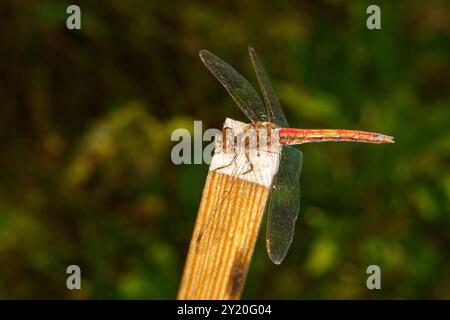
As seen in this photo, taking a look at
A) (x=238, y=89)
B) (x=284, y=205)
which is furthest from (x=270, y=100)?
(x=284, y=205)

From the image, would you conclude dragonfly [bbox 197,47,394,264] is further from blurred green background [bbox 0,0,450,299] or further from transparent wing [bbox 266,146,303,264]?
blurred green background [bbox 0,0,450,299]

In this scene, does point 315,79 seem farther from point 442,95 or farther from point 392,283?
point 392,283

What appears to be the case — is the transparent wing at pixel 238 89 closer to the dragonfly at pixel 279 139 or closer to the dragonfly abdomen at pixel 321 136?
the dragonfly at pixel 279 139

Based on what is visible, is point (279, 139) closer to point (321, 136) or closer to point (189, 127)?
point (321, 136)

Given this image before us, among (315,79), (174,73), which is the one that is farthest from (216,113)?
(315,79)

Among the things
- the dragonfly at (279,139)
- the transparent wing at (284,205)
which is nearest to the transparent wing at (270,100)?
the dragonfly at (279,139)

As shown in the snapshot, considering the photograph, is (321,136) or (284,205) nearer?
(284,205)


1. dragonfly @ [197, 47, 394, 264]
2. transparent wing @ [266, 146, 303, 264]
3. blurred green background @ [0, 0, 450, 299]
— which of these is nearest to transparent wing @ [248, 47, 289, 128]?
dragonfly @ [197, 47, 394, 264]

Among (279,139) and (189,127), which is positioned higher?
(189,127)
